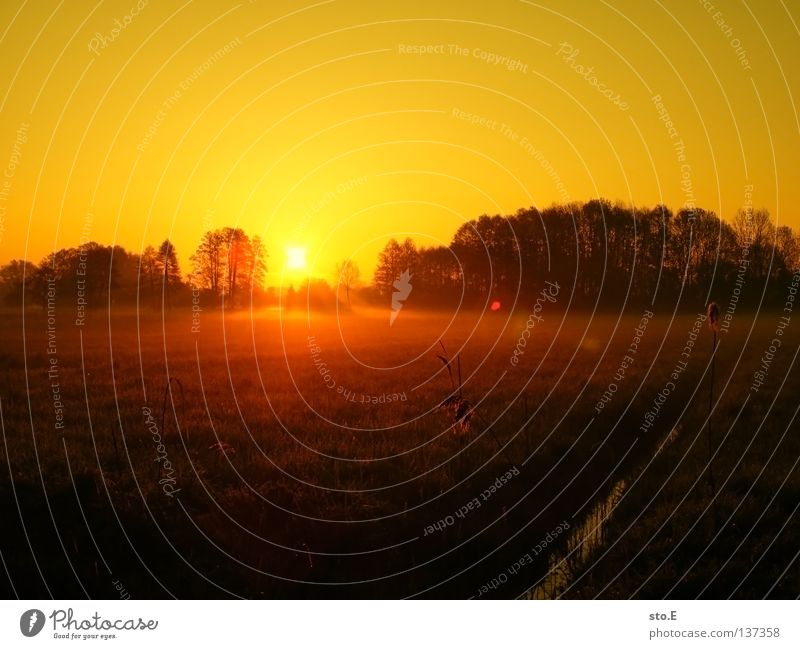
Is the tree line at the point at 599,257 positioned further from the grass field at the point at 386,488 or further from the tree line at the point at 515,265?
the grass field at the point at 386,488

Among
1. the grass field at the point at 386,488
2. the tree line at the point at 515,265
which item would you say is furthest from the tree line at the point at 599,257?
the grass field at the point at 386,488

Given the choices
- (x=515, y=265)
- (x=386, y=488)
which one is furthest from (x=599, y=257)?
(x=386, y=488)

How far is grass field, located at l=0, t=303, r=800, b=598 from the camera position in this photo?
704 cm

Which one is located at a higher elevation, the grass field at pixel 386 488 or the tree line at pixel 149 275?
the tree line at pixel 149 275

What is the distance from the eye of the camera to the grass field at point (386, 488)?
23.1ft

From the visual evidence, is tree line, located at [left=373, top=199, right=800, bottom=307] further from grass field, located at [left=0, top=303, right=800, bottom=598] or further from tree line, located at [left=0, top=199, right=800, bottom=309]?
grass field, located at [left=0, top=303, right=800, bottom=598]

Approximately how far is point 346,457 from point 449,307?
1537cm

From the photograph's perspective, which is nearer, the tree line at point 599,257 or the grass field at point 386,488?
the grass field at point 386,488

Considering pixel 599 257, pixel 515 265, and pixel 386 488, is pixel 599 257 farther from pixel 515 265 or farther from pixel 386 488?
pixel 386 488

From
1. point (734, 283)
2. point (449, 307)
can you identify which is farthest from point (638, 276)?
point (449, 307)

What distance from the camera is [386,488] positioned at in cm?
840

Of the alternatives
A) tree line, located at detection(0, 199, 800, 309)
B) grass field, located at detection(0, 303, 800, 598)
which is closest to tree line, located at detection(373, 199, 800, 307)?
tree line, located at detection(0, 199, 800, 309)
